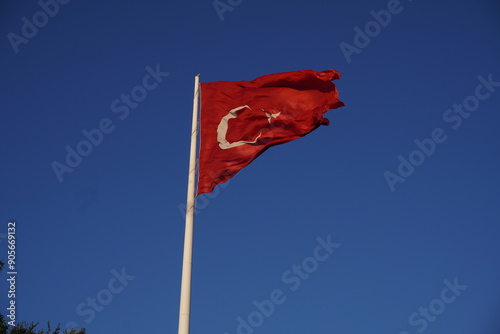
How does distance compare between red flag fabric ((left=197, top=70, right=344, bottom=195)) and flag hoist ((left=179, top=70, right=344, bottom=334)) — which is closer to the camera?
flag hoist ((left=179, top=70, right=344, bottom=334))

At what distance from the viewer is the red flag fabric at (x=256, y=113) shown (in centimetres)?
1342

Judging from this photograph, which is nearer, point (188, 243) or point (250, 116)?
point (188, 243)

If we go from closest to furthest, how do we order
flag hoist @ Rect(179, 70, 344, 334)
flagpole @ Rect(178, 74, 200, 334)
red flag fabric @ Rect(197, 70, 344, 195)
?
flagpole @ Rect(178, 74, 200, 334), flag hoist @ Rect(179, 70, 344, 334), red flag fabric @ Rect(197, 70, 344, 195)

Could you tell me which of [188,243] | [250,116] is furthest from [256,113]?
[188,243]

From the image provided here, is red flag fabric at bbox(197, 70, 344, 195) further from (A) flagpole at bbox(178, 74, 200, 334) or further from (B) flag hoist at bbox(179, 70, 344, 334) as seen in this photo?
(A) flagpole at bbox(178, 74, 200, 334)

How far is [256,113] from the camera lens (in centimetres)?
1430

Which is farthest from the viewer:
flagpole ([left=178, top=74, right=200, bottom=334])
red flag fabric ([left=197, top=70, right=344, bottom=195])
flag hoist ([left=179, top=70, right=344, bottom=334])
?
red flag fabric ([left=197, top=70, right=344, bottom=195])

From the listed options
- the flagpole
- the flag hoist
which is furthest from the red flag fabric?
the flagpole

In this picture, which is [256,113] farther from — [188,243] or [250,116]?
[188,243]

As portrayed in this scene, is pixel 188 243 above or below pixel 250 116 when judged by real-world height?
below

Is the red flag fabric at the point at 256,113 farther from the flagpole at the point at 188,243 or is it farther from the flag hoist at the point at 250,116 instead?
the flagpole at the point at 188,243

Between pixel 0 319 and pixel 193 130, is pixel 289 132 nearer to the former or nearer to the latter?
pixel 193 130

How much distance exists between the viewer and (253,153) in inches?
537

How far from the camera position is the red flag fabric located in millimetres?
13422
